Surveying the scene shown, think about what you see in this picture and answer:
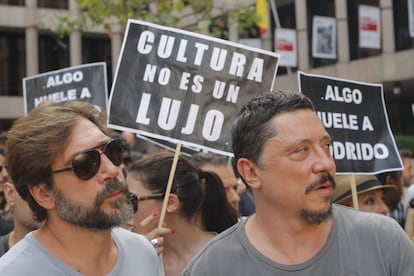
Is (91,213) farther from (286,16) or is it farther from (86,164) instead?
(286,16)

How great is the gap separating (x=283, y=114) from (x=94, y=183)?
81cm

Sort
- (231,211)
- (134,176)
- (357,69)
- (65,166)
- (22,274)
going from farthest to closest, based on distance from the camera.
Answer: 1. (357,69)
2. (231,211)
3. (134,176)
4. (65,166)
5. (22,274)

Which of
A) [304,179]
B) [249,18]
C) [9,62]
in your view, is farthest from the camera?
[9,62]

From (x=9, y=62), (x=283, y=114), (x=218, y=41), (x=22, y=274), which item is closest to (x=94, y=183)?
(x=22, y=274)

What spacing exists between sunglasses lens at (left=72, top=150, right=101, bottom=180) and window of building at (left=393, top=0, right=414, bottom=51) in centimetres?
1948

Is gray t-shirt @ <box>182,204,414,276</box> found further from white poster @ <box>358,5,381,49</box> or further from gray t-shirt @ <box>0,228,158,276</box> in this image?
white poster @ <box>358,5,381,49</box>

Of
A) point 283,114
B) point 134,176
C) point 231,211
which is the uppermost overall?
point 283,114

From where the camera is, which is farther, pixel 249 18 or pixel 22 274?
pixel 249 18

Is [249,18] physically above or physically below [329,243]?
above

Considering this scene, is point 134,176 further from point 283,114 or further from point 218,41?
point 283,114

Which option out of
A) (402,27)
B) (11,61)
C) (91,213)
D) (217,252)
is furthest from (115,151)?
(11,61)

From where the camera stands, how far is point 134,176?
3.75 metres

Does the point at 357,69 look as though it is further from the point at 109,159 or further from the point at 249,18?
the point at 109,159

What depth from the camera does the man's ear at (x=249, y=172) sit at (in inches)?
91.1
